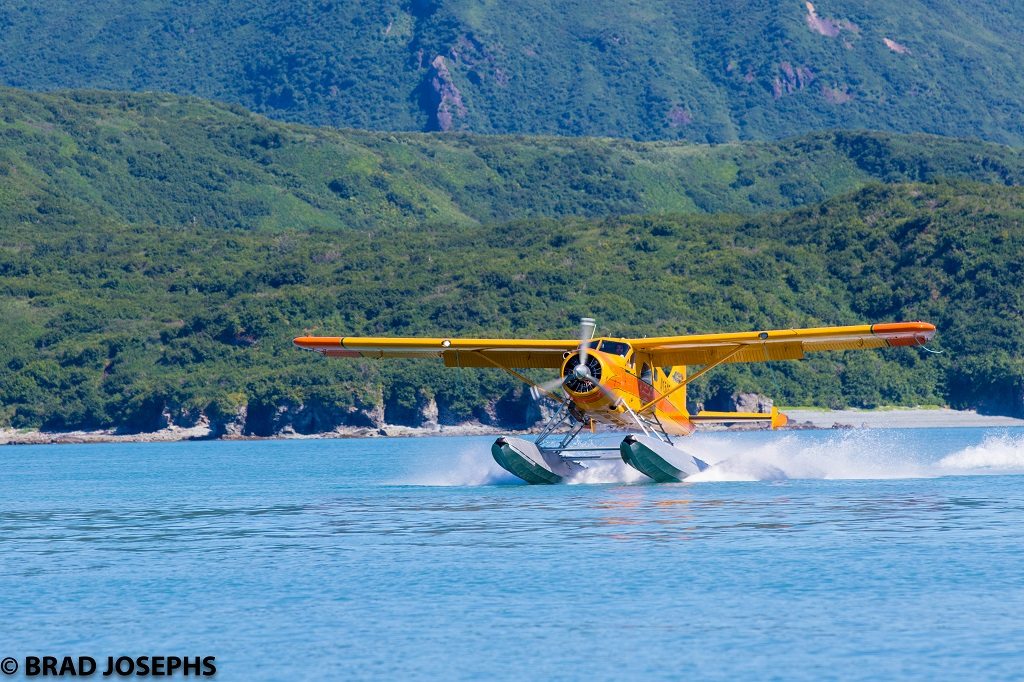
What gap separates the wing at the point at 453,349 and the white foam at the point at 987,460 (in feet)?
32.3

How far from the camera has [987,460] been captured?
4003cm

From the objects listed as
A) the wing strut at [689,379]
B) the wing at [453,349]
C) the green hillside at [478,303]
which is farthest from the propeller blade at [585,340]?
the green hillside at [478,303]

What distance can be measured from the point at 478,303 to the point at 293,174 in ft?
260

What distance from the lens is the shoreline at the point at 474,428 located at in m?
89.1

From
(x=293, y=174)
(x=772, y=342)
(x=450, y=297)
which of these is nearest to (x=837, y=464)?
(x=772, y=342)

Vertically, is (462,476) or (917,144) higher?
(917,144)

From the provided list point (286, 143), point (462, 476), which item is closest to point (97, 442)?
point (462, 476)

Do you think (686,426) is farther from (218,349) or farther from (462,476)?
(218,349)

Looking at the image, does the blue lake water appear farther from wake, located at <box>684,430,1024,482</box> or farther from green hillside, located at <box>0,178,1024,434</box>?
green hillside, located at <box>0,178,1024,434</box>

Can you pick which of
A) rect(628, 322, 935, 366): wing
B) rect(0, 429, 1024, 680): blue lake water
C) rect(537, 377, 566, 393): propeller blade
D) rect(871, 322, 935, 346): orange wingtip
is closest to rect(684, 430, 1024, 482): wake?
rect(0, 429, 1024, 680): blue lake water

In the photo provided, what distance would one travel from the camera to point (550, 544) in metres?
20.9

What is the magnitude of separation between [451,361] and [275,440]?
59.9 m

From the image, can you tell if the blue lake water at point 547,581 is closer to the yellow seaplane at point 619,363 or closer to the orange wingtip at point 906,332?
the yellow seaplane at point 619,363

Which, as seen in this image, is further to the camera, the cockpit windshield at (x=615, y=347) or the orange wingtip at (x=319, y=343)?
the orange wingtip at (x=319, y=343)
